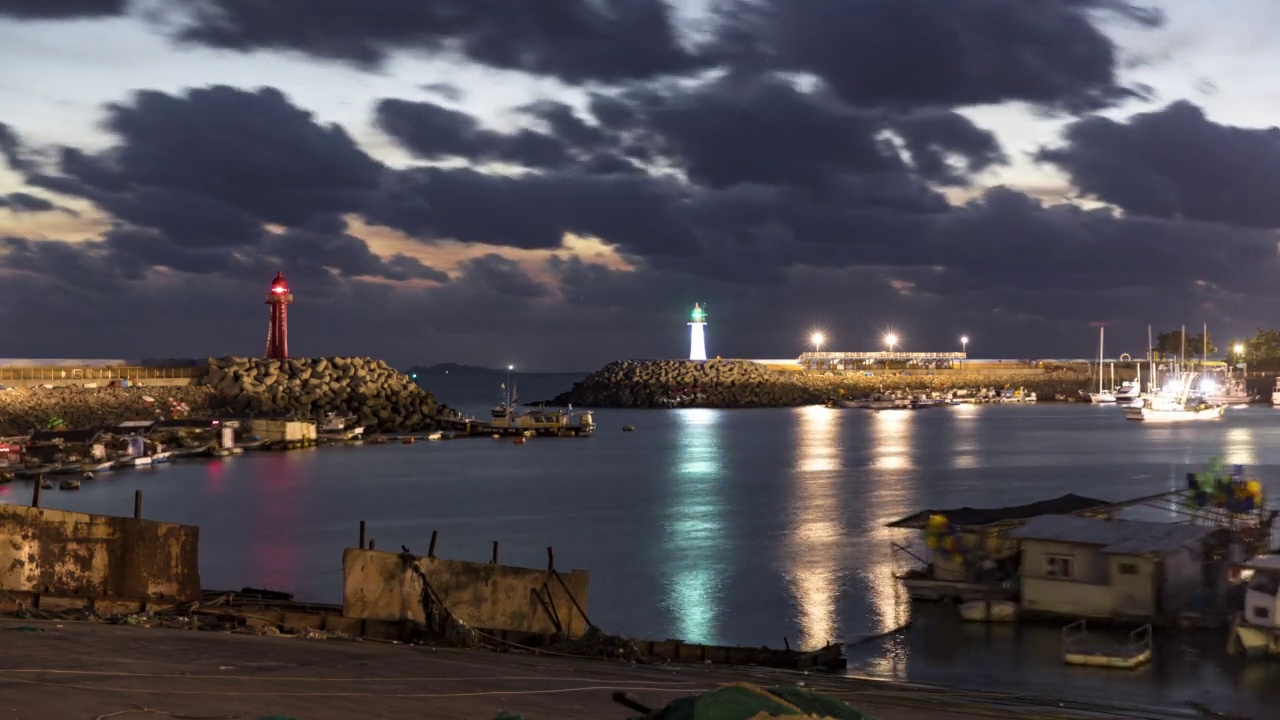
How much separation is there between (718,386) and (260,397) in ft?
202

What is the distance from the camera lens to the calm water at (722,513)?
59.8 feet

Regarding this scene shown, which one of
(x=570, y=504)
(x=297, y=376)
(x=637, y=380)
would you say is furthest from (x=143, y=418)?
(x=637, y=380)

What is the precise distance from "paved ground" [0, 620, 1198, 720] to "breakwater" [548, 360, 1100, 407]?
111037 millimetres

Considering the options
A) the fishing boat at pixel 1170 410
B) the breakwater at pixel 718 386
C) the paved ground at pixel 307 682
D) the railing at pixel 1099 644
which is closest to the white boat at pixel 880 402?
the breakwater at pixel 718 386

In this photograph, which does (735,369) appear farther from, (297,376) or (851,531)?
(851,531)

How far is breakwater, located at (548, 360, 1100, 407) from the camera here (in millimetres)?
124062

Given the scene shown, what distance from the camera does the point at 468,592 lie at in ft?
46.6

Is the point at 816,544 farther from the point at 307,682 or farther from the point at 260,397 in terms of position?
the point at 260,397

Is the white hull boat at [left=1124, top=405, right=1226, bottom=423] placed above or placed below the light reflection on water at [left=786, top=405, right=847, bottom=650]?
above

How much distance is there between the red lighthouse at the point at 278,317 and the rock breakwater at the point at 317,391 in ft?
7.08

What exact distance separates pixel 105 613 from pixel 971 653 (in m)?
12.2

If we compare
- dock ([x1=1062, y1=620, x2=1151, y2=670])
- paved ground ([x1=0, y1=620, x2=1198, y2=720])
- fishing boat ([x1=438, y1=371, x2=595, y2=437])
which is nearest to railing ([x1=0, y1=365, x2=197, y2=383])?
fishing boat ([x1=438, y1=371, x2=595, y2=437])

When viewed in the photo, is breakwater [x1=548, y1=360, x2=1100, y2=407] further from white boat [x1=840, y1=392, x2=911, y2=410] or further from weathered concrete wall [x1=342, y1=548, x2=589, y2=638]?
weathered concrete wall [x1=342, y1=548, x2=589, y2=638]

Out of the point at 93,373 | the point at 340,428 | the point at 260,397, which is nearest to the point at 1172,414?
the point at 340,428
